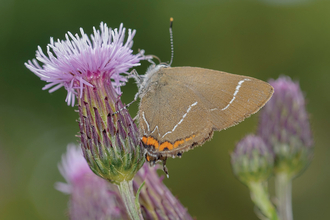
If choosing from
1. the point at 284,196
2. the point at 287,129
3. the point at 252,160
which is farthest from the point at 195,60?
the point at 284,196

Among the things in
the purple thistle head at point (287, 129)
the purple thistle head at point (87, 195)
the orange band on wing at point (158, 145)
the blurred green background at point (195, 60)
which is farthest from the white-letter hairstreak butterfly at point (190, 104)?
the blurred green background at point (195, 60)

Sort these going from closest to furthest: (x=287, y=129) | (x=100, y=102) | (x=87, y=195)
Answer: (x=100, y=102), (x=87, y=195), (x=287, y=129)

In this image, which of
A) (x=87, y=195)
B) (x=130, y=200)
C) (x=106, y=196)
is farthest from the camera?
(x=87, y=195)

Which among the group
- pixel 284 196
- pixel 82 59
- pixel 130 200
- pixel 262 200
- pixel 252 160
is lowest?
pixel 284 196

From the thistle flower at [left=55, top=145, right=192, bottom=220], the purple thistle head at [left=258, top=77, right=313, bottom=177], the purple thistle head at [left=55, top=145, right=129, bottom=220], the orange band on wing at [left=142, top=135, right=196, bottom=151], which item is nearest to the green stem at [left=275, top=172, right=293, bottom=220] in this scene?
the purple thistle head at [left=258, top=77, right=313, bottom=177]

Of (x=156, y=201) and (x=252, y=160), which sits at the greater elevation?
(x=156, y=201)

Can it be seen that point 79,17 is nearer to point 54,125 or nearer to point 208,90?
point 54,125

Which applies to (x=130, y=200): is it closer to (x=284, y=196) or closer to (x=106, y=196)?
(x=106, y=196)
